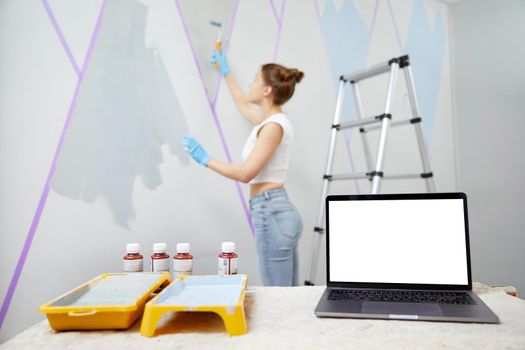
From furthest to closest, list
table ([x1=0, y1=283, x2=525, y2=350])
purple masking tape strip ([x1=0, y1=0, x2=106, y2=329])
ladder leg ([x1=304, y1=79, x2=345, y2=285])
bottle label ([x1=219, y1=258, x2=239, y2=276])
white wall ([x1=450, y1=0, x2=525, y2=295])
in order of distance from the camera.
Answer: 1. white wall ([x1=450, y1=0, x2=525, y2=295])
2. ladder leg ([x1=304, y1=79, x2=345, y2=285])
3. purple masking tape strip ([x1=0, y1=0, x2=106, y2=329])
4. bottle label ([x1=219, y1=258, x2=239, y2=276])
5. table ([x1=0, y1=283, x2=525, y2=350])

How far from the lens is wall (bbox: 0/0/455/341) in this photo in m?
1.32

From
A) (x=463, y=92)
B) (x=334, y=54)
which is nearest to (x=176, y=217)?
(x=334, y=54)

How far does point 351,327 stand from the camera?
2.11 ft

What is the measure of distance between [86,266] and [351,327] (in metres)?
1.13

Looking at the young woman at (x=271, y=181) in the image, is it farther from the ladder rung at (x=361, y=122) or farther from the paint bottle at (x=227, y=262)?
the paint bottle at (x=227, y=262)

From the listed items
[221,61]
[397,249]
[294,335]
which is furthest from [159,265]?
[221,61]

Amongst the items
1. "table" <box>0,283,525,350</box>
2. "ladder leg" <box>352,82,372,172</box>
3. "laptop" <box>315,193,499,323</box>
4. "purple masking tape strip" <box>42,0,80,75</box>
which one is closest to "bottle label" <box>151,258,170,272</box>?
"table" <box>0,283,525,350</box>

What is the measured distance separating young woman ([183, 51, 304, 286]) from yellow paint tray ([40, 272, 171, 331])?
796 mm

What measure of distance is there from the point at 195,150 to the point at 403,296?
100 centimetres

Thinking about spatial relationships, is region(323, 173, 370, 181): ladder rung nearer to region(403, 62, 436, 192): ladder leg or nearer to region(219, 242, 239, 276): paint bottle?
region(403, 62, 436, 192): ladder leg

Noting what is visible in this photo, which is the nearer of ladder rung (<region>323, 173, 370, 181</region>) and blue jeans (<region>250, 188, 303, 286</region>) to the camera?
blue jeans (<region>250, 188, 303, 286</region>)

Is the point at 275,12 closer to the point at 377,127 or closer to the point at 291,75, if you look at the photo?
the point at 291,75

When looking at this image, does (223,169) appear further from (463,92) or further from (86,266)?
(463,92)

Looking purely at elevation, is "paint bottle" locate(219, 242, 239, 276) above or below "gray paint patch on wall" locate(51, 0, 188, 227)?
below
